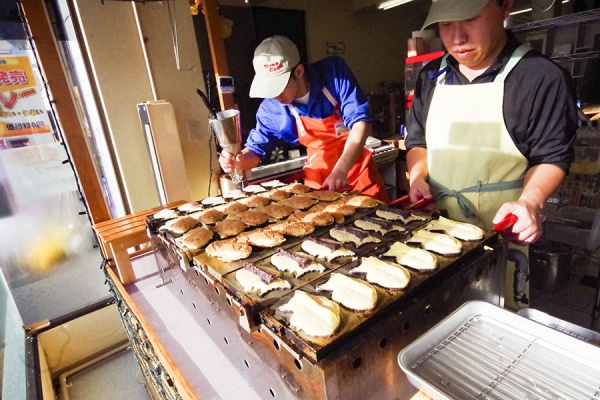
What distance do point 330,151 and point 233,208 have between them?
1149 millimetres

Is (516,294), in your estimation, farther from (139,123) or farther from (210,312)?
(139,123)

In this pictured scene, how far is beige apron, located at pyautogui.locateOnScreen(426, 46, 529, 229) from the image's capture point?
1782 mm

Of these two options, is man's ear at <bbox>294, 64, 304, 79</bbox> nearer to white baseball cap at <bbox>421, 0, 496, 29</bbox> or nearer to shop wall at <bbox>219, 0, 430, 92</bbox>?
white baseball cap at <bbox>421, 0, 496, 29</bbox>

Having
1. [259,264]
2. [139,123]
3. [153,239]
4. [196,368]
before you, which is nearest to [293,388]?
[259,264]

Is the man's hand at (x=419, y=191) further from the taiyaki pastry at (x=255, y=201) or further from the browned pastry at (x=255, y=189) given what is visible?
the browned pastry at (x=255, y=189)

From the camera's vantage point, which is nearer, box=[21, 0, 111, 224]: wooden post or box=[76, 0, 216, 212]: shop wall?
box=[21, 0, 111, 224]: wooden post

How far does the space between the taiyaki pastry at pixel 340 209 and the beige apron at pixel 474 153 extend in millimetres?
639

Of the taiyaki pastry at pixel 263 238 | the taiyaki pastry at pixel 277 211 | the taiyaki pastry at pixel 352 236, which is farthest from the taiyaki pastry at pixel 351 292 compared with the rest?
the taiyaki pastry at pixel 277 211

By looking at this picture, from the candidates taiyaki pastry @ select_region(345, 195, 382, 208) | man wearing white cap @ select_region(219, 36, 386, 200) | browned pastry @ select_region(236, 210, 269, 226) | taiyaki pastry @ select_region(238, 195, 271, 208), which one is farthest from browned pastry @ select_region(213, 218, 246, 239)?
man wearing white cap @ select_region(219, 36, 386, 200)

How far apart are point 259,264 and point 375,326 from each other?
0.57m

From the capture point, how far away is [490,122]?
5.93 feet

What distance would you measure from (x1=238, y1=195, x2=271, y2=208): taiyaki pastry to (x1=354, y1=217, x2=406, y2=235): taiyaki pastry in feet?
2.21

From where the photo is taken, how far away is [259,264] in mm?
1382

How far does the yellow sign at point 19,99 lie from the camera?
321 centimetres
